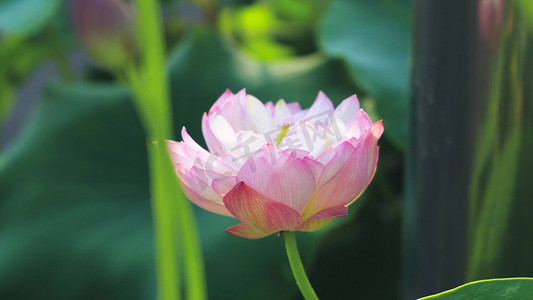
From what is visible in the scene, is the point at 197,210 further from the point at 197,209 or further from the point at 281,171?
the point at 281,171

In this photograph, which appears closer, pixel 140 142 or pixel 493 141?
pixel 493 141

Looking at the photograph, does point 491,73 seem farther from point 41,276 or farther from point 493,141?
point 41,276

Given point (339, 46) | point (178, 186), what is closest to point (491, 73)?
point (178, 186)

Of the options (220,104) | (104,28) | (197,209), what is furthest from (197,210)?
(220,104)

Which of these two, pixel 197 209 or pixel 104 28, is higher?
pixel 104 28

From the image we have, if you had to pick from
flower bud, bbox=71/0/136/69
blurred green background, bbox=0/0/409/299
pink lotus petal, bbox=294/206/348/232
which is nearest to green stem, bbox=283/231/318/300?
pink lotus petal, bbox=294/206/348/232

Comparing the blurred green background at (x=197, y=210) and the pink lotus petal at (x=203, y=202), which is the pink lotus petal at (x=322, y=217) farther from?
the blurred green background at (x=197, y=210)
